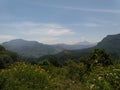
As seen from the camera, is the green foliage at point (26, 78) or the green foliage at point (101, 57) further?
the green foliage at point (101, 57)

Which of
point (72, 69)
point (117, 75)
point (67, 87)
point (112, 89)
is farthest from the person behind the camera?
point (72, 69)

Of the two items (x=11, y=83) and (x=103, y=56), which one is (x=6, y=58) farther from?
(x=11, y=83)

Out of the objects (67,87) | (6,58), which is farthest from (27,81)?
(6,58)

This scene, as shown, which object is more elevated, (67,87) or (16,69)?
(16,69)

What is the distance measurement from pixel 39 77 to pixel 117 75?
290 cm

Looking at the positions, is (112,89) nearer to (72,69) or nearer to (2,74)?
(2,74)

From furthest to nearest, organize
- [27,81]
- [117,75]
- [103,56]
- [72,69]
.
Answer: [72,69]
[103,56]
[27,81]
[117,75]

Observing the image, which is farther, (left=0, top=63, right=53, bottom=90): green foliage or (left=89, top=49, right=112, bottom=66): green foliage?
(left=89, top=49, right=112, bottom=66): green foliage

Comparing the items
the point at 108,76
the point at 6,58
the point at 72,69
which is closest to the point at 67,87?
the point at 108,76

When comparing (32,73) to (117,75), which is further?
(32,73)

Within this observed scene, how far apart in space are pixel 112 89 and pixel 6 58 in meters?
73.2

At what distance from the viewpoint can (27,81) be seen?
11.3 m

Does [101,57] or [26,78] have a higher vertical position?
[101,57]

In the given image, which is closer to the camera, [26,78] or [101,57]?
[26,78]
